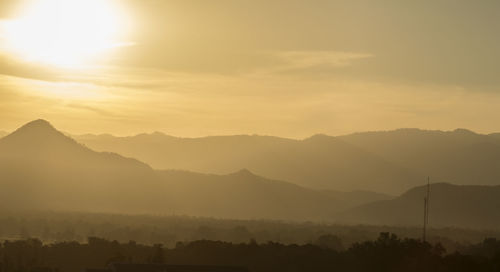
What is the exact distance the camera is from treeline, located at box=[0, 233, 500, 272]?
4798 inches

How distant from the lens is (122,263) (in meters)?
108

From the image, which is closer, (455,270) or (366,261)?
(455,270)

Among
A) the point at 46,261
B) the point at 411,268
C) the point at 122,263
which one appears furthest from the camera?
the point at 46,261

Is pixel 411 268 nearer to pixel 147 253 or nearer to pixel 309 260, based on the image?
A: pixel 309 260

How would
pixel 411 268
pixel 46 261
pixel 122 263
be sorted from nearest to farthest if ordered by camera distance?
pixel 122 263, pixel 411 268, pixel 46 261

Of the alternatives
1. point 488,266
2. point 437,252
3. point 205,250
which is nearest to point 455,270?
point 488,266

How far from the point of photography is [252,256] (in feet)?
432

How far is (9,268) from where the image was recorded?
11462cm

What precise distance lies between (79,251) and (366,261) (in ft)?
127

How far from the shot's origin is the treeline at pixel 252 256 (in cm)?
12187

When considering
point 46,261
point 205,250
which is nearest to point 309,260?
point 205,250

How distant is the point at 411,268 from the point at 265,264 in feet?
61.6

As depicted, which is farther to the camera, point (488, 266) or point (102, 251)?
point (102, 251)

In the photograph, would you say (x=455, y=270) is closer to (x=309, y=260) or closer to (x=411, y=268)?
(x=411, y=268)
